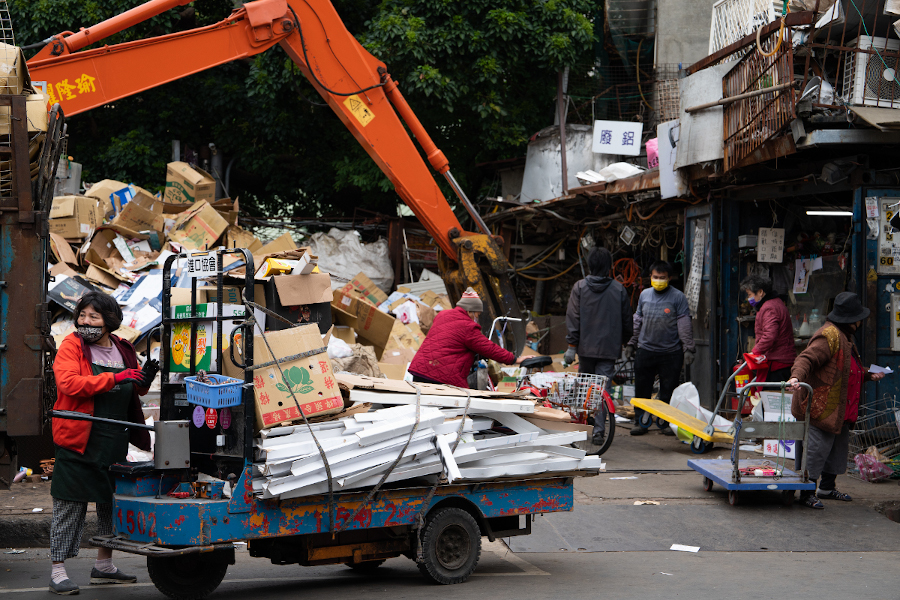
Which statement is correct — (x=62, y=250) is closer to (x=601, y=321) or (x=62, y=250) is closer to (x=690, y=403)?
(x=601, y=321)

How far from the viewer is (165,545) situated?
445 cm

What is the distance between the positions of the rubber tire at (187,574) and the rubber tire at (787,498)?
16.0 ft

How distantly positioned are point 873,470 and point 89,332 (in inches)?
278

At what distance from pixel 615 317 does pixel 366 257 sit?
8.28 m

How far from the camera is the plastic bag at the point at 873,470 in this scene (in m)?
8.23

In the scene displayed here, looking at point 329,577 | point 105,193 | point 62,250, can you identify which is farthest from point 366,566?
point 105,193

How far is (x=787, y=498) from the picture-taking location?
748 centimetres

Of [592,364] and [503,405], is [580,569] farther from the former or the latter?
[592,364]

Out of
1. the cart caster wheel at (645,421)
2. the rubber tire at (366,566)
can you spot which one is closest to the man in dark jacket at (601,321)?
the cart caster wheel at (645,421)

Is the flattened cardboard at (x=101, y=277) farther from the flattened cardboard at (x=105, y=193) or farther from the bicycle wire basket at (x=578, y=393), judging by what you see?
the bicycle wire basket at (x=578, y=393)

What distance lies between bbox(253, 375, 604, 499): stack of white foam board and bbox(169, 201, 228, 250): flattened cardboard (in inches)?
289

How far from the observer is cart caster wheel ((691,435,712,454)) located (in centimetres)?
930

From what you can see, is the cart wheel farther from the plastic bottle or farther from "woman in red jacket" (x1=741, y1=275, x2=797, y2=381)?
the plastic bottle

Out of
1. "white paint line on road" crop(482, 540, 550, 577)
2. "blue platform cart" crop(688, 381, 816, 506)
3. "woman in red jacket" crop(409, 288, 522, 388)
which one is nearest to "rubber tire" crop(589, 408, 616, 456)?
"blue platform cart" crop(688, 381, 816, 506)
